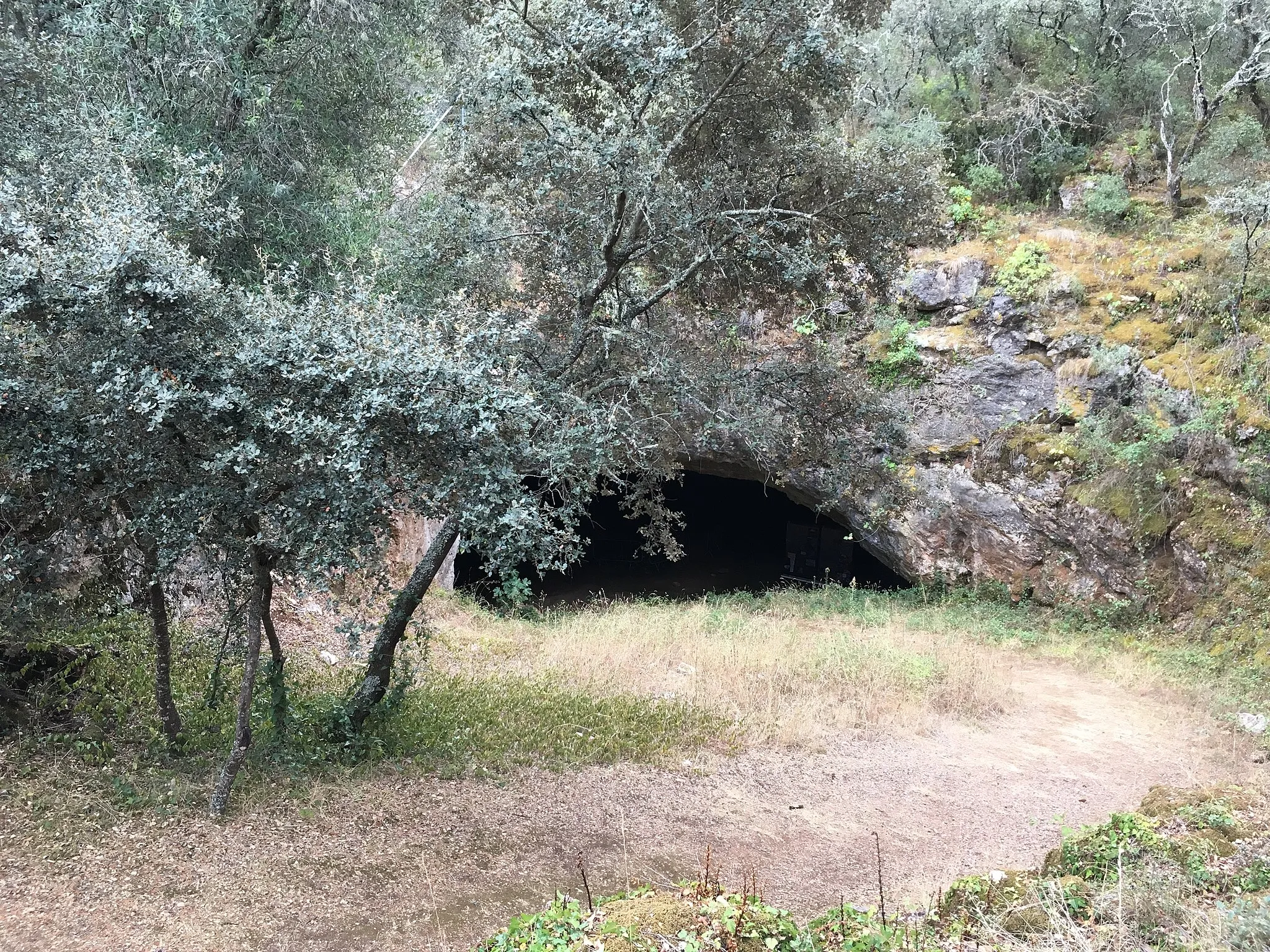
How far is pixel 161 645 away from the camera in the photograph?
582 cm

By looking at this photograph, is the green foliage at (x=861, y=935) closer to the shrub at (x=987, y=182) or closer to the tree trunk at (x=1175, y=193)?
the tree trunk at (x=1175, y=193)

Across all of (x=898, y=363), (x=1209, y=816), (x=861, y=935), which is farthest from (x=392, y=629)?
(x=898, y=363)

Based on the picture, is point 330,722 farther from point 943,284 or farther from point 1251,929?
point 943,284

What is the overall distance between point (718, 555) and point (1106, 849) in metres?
18.1

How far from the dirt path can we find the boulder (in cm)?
801

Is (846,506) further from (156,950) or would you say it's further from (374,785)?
(156,950)

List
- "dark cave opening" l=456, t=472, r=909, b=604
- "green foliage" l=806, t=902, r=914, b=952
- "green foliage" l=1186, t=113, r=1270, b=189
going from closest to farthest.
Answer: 1. "green foliage" l=806, t=902, r=914, b=952
2. "green foliage" l=1186, t=113, r=1270, b=189
3. "dark cave opening" l=456, t=472, r=909, b=604

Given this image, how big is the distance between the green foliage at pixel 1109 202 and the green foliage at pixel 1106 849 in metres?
12.6

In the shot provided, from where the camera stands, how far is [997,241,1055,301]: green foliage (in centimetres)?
1380

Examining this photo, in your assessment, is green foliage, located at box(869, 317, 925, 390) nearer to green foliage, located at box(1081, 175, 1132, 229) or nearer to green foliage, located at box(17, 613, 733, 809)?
green foliage, located at box(1081, 175, 1132, 229)

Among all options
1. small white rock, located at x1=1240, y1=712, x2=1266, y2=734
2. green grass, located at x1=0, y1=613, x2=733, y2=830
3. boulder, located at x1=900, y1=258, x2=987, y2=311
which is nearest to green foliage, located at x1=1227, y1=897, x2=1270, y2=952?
green grass, located at x1=0, y1=613, x2=733, y2=830

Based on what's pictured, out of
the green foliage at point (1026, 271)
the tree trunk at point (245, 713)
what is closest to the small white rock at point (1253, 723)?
the green foliage at point (1026, 271)

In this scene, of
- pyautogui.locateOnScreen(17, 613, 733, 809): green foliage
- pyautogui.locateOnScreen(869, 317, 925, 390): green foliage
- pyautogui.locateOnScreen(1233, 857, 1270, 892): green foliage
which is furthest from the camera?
pyautogui.locateOnScreen(869, 317, 925, 390): green foliage

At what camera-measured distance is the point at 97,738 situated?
6176 mm
